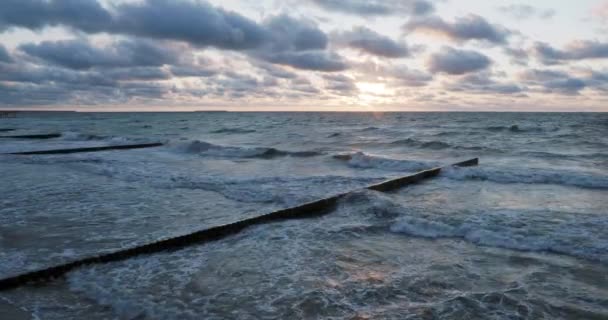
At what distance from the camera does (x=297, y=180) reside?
13.5 meters

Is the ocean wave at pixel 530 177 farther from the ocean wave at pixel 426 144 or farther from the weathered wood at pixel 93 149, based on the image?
the weathered wood at pixel 93 149

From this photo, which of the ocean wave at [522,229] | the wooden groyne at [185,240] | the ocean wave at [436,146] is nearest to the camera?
the wooden groyne at [185,240]

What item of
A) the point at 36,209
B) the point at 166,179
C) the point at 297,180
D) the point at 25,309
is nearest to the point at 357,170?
the point at 297,180

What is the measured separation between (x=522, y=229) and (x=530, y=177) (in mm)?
7044

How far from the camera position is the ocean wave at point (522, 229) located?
22.2 feet

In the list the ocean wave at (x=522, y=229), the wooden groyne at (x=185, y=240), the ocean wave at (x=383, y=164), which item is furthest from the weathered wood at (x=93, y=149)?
the ocean wave at (x=522, y=229)

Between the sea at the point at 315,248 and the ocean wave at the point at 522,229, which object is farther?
the ocean wave at the point at 522,229

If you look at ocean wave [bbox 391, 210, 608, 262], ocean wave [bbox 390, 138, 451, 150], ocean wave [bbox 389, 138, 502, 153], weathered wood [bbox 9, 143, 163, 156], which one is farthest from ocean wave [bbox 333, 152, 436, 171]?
weathered wood [bbox 9, 143, 163, 156]

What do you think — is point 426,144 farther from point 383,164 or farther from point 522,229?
point 522,229

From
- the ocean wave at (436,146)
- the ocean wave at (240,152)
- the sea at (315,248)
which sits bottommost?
the sea at (315,248)

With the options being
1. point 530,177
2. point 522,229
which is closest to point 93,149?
point 530,177

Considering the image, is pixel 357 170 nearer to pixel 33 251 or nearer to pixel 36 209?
pixel 36 209

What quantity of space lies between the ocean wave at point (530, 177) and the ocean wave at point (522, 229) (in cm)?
470

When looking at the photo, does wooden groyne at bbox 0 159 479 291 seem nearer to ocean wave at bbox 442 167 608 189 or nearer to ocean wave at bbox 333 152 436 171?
ocean wave at bbox 442 167 608 189
